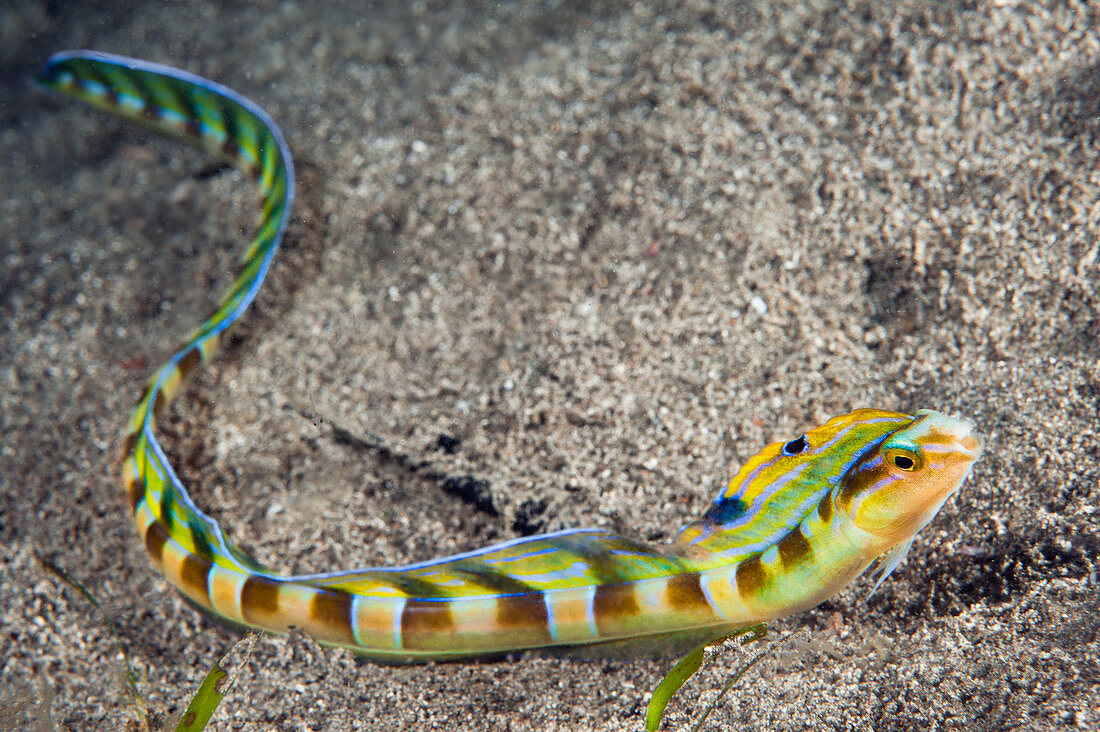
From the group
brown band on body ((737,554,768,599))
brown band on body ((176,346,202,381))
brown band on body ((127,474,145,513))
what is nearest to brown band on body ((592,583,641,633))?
brown band on body ((737,554,768,599))

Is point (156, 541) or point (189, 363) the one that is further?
point (189, 363)

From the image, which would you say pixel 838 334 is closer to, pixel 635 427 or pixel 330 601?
pixel 635 427

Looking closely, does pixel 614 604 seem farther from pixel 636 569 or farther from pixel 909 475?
pixel 909 475

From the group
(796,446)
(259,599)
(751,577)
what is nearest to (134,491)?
(259,599)

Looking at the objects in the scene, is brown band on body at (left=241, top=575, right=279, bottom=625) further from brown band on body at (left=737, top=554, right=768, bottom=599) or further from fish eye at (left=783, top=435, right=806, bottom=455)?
fish eye at (left=783, top=435, right=806, bottom=455)

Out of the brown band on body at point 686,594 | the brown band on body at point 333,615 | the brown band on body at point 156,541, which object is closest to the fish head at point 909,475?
the brown band on body at point 686,594

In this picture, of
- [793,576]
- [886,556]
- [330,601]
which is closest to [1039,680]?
[886,556]
